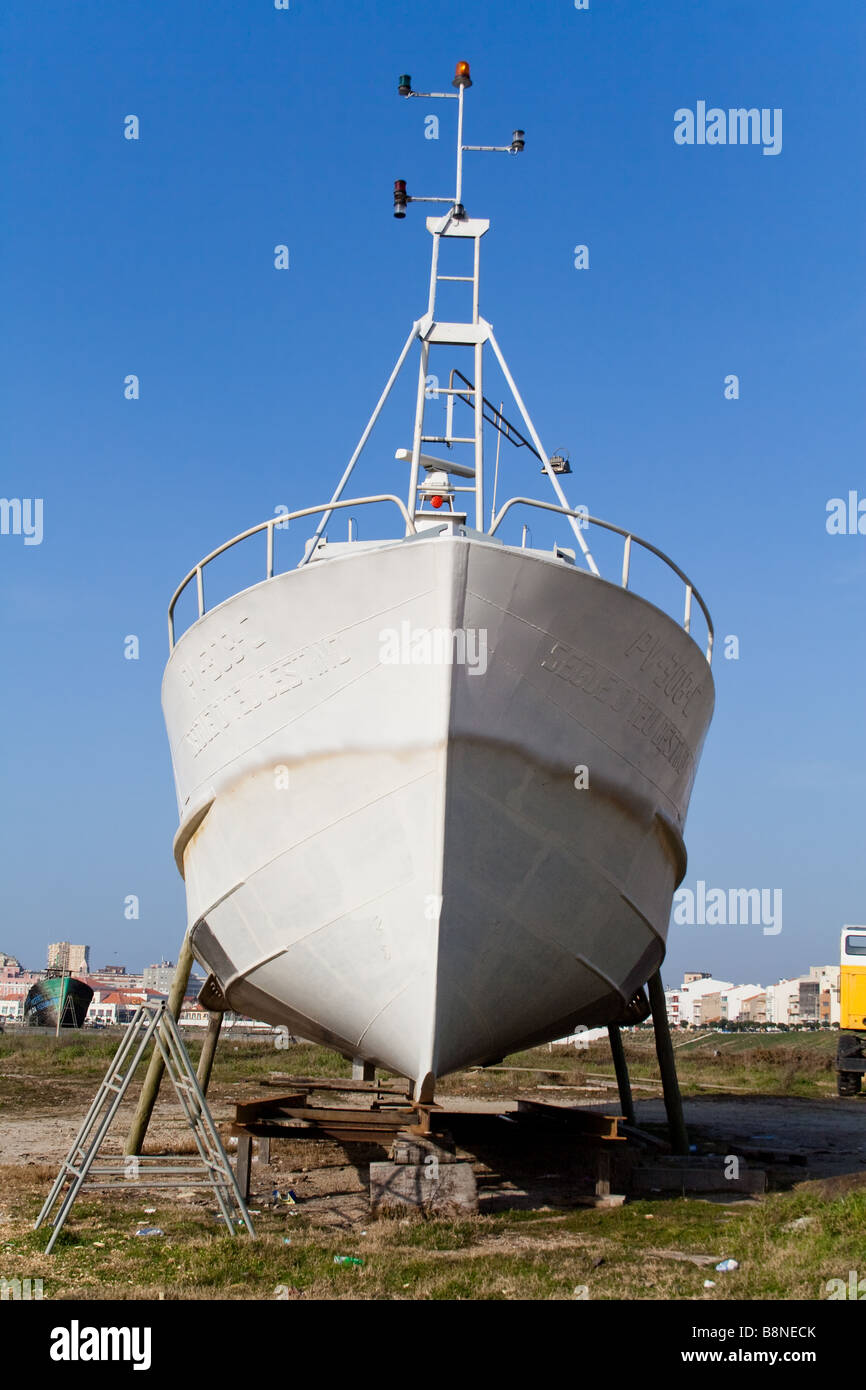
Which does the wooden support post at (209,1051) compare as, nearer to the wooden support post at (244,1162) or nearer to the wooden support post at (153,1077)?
the wooden support post at (153,1077)

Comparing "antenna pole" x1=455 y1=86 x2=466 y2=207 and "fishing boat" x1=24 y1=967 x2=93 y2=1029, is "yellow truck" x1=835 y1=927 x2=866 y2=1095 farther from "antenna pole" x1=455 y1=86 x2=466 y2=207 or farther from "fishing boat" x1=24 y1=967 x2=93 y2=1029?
"fishing boat" x1=24 y1=967 x2=93 y2=1029

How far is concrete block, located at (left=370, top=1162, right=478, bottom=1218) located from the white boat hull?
2.08 feet

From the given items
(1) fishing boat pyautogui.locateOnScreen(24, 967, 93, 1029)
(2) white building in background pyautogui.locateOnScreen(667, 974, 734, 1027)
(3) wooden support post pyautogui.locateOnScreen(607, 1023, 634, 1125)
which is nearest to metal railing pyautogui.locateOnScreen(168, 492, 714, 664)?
(3) wooden support post pyautogui.locateOnScreen(607, 1023, 634, 1125)

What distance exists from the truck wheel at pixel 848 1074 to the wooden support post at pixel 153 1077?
49.6 feet

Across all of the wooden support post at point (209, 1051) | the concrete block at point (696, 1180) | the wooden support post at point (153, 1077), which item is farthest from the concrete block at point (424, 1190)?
the wooden support post at point (209, 1051)

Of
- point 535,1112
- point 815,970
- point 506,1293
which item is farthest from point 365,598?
point 815,970

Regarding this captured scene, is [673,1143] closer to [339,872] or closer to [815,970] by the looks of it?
[339,872]

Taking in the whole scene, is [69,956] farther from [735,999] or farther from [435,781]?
[435,781]

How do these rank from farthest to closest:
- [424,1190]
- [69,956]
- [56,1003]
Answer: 1. [69,956]
2. [56,1003]
3. [424,1190]

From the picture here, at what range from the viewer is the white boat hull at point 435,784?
7320mm

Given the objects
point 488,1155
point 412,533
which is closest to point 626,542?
point 412,533

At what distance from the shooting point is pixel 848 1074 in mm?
21188

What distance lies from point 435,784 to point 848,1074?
17.3 metres
